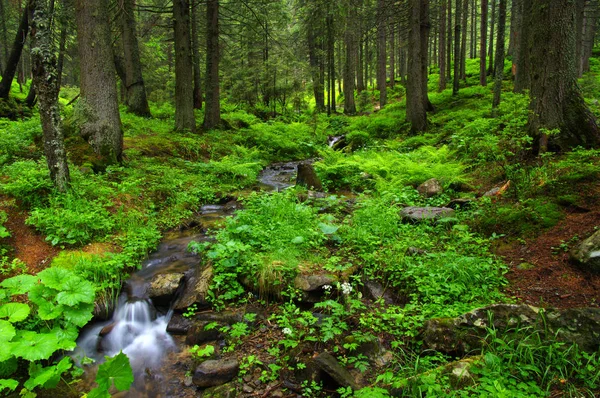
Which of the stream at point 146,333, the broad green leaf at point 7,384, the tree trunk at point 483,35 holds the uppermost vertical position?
the tree trunk at point 483,35

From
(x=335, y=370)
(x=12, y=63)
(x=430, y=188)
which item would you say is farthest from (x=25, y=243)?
(x=12, y=63)

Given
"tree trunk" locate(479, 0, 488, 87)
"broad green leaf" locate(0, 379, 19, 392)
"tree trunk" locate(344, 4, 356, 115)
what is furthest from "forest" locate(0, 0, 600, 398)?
"tree trunk" locate(344, 4, 356, 115)

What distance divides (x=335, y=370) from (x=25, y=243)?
519 centimetres

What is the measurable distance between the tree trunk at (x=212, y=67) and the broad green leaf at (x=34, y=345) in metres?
13.0

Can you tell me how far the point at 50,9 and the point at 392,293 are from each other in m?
7.43

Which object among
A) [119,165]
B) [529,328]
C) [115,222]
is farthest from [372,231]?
[119,165]

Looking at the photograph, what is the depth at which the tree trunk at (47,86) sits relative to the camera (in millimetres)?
5844

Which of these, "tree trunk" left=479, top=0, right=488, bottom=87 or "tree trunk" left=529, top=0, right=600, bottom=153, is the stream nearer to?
"tree trunk" left=529, top=0, right=600, bottom=153

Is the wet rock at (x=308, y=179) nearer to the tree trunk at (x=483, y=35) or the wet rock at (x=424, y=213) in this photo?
the wet rock at (x=424, y=213)

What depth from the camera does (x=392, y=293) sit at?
485 centimetres

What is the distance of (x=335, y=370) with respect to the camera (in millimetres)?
3523

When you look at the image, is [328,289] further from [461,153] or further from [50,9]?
[461,153]

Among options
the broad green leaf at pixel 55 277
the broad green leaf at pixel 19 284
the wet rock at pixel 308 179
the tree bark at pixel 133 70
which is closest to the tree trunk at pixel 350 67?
the tree bark at pixel 133 70

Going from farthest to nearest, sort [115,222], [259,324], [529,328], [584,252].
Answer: [115,222]
[259,324]
[584,252]
[529,328]
